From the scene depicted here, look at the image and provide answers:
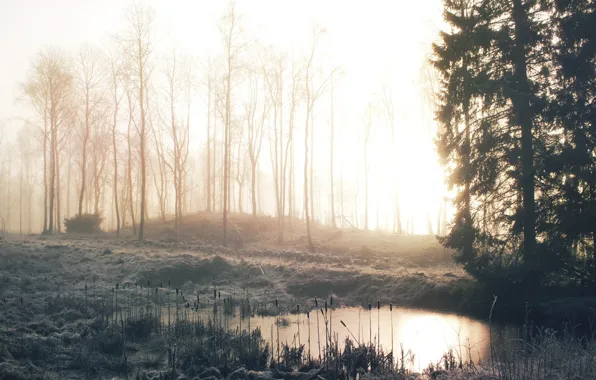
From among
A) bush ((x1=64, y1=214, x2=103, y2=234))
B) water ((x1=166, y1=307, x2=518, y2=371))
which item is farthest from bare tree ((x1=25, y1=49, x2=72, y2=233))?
water ((x1=166, y1=307, x2=518, y2=371))

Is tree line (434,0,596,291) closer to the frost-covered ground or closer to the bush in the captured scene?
the frost-covered ground

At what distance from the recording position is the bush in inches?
1334

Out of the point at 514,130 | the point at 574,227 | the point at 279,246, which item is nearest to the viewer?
the point at 574,227

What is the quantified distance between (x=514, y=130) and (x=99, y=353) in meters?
13.9

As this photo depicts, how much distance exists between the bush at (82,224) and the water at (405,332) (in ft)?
77.9

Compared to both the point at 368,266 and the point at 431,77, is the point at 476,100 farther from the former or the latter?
the point at 431,77

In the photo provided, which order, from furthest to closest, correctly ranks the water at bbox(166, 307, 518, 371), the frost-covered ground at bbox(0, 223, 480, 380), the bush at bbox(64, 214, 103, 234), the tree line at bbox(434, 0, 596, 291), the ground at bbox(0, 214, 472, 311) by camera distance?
1. the bush at bbox(64, 214, 103, 234)
2. the ground at bbox(0, 214, 472, 311)
3. the tree line at bbox(434, 0, 596, 291)
4. the water at bbox(166, 307, 518, 371)
5. the frost-covered ground at bbox(0, 223, 480, 380)

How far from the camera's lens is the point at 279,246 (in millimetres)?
30453

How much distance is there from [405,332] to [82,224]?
29606 millimetres

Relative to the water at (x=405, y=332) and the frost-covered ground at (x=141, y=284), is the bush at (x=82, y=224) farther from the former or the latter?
the water at (x=405, y=332)

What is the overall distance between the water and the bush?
2373 centimetres

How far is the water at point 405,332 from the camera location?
10024 millimetres

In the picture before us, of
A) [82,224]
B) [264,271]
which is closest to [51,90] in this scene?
[82,224]

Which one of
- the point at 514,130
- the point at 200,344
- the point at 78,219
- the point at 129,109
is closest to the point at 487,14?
the point at 514,130
